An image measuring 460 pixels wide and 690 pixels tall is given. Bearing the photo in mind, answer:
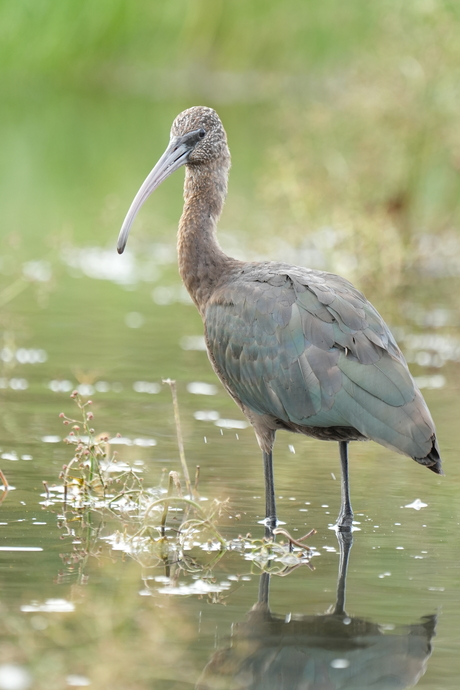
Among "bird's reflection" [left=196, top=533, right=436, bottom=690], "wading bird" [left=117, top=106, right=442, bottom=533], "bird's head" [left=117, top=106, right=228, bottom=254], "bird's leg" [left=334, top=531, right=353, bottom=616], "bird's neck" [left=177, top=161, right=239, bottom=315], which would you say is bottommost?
"bird's reflection" [left=196, top=533, right=436, bottom=690]

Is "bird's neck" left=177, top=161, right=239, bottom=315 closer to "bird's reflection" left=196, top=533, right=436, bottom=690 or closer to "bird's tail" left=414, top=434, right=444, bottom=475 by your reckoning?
"bird's tail" left=414, top=434, right=444, bottom=475

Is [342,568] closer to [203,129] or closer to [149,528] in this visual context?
[149,528]

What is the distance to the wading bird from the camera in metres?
7.02

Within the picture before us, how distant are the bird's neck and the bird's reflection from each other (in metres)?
2.42

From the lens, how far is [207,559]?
22.2 feet

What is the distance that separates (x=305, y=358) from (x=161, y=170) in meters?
1.70

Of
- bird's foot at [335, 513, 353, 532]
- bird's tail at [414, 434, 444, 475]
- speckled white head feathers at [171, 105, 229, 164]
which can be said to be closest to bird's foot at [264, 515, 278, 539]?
bird's foot at [335, 513, 353, 532]

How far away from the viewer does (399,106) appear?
54.4 ft

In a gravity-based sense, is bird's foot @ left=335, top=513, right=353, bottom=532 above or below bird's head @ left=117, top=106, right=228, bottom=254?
below

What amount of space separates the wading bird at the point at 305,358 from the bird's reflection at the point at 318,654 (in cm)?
122

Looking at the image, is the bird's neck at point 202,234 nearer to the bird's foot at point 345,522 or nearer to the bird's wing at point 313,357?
the bird's wing at point 313,357

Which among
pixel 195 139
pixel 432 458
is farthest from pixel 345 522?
pixel 195 139

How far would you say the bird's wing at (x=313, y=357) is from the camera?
702 centimetres

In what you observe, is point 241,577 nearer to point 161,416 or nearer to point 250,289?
point 250,289
